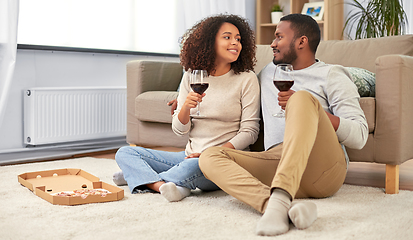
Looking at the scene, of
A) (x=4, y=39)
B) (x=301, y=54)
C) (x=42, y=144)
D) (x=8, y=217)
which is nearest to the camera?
(x=8, y=217)

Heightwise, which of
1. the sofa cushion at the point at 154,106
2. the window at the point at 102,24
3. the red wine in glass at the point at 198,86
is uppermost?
the window at the point at 102,24

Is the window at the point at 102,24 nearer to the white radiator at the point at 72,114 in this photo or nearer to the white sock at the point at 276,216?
the white radiator at the point at 72,114

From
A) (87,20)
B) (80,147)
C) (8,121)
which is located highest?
(87,20)

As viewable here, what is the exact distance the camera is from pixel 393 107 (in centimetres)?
187

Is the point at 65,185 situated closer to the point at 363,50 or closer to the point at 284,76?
the point at 284,76

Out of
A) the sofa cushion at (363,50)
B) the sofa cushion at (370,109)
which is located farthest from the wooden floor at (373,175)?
the sofa cushion at (363,50)

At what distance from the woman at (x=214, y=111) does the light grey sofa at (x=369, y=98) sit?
35 centimetres

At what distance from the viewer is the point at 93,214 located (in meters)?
1.52

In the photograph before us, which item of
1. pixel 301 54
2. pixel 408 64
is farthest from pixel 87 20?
pixel 408 64

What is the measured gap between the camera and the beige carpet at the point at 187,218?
50.4 inches

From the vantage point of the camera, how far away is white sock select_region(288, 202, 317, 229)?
1.25m

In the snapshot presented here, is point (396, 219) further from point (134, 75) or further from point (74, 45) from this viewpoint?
point (74, 45)

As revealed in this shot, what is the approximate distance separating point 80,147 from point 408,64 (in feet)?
7.99

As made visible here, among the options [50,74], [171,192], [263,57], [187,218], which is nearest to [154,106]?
[263,57]
